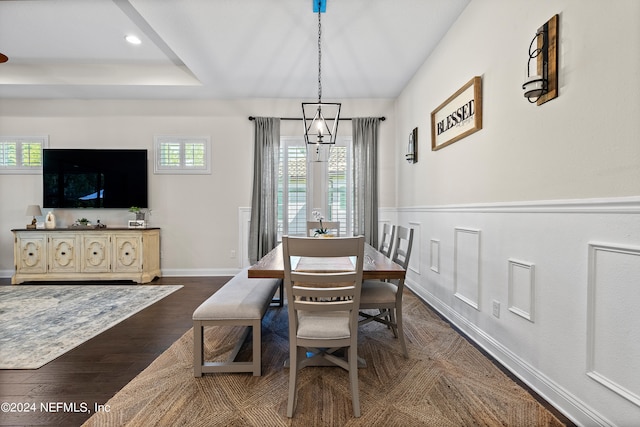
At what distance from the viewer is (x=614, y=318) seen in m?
1.29

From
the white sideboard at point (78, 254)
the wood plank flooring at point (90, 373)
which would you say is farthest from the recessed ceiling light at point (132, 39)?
the wood plank flooring at point (90, 373)

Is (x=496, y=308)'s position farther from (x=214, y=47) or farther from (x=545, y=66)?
(x=214, y=47)

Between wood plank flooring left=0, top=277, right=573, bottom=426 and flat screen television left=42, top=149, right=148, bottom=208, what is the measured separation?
2.50m

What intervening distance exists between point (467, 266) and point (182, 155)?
4.48m

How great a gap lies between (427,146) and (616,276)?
8.11ft

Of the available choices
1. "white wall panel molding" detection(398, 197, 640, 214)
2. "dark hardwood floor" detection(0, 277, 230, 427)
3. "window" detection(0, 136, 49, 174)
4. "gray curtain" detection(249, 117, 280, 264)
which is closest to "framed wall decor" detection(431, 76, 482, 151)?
"white wall panel molding" detection(398, 197, 640, 214)

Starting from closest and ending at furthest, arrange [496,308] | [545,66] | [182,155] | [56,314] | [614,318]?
[614,318], [545,66], [496,308], [56,314], [182,155]

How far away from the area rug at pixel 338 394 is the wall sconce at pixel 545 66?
1787 millimetres

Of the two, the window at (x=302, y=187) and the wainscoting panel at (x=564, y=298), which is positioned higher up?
the window at (x=302, y=187)

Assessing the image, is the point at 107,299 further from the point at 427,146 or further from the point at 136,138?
the point at 427,146

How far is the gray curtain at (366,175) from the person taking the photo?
4.67 m

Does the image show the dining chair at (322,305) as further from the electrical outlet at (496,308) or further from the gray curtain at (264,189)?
the gray curtain at (264,189)

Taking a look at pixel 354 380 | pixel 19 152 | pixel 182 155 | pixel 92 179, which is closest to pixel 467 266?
pixel 354 380

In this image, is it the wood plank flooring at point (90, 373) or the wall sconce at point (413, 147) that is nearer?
the wood plank flooring at point (90, 373)
